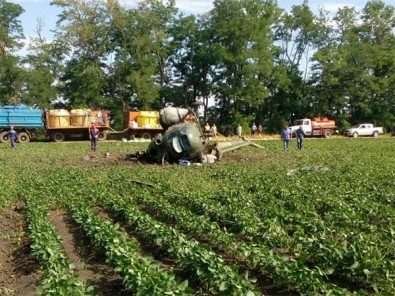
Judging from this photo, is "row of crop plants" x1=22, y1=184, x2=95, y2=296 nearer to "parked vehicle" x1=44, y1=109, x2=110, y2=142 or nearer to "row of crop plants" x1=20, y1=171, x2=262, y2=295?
"row of crop plants" x1=20, y1=171, x2=262, y2=295

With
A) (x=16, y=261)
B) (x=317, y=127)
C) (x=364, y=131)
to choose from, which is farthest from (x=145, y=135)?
(x=16, y=261)

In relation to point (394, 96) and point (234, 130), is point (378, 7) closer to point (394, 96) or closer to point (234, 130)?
point (394, 96)

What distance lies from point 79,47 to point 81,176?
35.3 metres

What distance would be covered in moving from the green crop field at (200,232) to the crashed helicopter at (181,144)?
235 cm

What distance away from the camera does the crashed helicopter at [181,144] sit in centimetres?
2003

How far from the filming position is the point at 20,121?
37.9 meters

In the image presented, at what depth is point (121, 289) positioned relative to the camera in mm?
6555

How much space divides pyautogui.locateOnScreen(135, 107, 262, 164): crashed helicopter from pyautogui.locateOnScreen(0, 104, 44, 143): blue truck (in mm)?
18625

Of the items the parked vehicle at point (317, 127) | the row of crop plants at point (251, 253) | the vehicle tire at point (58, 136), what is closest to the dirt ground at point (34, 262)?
the row of crop plants at point (251, 253)

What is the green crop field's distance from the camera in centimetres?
609

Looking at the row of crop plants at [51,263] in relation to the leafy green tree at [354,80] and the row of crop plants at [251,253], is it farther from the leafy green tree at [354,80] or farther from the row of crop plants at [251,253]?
the leafy green tree at [354,80]

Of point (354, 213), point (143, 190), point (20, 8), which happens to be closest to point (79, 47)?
point (20, 8)

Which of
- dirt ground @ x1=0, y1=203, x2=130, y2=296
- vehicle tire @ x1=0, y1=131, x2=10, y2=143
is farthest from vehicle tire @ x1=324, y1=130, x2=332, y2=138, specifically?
dirt ground @ x1=0, y1=203, x2=130, y2=296

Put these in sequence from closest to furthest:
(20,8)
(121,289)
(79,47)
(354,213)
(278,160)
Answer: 1. (121,289)
2. (354,213)
3. (278,160)
4. (79,47)
5. (20,8)
